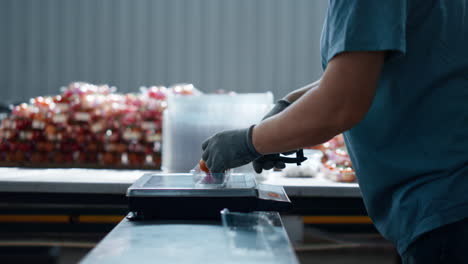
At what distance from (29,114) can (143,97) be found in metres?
0.48

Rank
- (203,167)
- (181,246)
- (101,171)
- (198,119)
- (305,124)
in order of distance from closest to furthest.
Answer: (181,246)
(305,124)
(203,167)
(198,119)
(101,171)

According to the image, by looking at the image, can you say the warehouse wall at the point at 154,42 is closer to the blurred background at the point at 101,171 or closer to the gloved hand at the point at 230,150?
the blurred background at the point at 101,171

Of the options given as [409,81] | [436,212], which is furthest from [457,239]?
[409,81]

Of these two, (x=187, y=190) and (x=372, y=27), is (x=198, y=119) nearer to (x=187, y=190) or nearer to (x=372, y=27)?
(x=187, y=190)

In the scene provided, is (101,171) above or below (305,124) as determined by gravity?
below

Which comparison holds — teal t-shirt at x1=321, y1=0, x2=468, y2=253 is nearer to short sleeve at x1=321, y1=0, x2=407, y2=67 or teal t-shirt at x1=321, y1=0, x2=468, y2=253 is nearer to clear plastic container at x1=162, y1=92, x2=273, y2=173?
short sleeve at x1=321, y1=0, x2=407, y2=67

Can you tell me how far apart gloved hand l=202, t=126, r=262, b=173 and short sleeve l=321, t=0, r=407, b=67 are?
27cm

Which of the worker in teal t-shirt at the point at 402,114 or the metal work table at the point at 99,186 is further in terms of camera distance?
the metal work table at the point at 99,186

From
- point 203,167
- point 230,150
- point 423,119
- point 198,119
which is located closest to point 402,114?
point 423,119

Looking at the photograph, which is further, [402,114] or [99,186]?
[99,186]

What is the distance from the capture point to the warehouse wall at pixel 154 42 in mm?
5371

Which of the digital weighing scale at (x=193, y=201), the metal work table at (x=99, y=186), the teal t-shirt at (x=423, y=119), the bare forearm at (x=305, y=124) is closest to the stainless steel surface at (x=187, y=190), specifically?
the digital weighing scale at (x=193, y=201)

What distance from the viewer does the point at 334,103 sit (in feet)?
2.65

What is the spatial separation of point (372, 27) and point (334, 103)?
15cm
